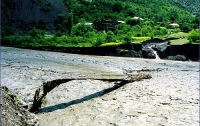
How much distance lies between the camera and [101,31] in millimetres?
81938

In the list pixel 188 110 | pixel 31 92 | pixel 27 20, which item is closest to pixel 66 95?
pixel 31 92

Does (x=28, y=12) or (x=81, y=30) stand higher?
(x=28, y=12)

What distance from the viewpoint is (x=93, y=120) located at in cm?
1322

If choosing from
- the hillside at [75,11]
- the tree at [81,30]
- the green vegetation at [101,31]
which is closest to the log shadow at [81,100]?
the green vegetation at [101,31]

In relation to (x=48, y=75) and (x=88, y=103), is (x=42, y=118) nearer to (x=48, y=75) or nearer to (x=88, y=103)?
(x=88, y=103)

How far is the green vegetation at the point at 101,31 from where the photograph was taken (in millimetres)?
61719

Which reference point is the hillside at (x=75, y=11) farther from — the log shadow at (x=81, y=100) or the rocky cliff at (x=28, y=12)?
the log shadow at (x=81, y=100)

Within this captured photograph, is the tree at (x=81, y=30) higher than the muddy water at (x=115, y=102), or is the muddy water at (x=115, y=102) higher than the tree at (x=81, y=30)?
the tree at (x=81, y=30)

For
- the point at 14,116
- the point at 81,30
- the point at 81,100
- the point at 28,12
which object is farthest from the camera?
the point at 28,12

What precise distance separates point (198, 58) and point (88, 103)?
35.6m

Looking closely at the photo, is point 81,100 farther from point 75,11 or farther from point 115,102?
point 75,11

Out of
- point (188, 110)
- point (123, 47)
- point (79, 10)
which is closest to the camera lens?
point (188, 110)

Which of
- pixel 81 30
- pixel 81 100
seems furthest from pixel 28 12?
pixel 81 100

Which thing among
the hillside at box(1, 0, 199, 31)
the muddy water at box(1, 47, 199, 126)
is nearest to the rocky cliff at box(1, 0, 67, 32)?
the hillside at box(1, 0, 199, 31)
